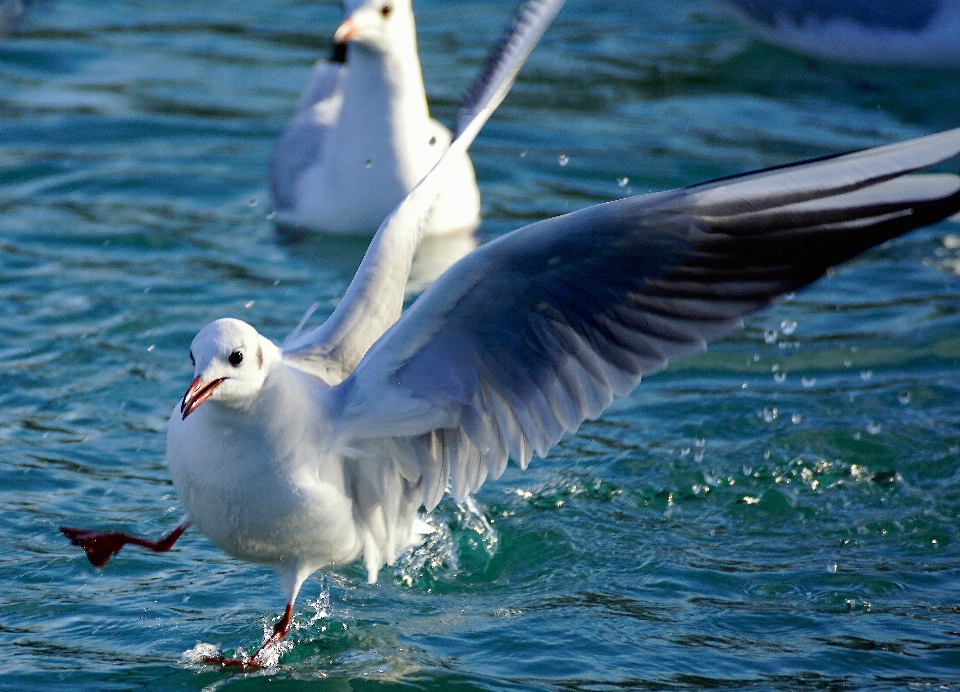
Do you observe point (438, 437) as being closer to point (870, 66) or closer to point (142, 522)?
point (142, 522)

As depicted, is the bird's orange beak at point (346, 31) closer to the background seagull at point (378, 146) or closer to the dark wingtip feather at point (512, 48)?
the background seagull at point (378, 146)

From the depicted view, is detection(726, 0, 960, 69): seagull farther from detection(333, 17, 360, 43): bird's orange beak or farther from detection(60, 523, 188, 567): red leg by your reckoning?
detection(60, 523, 188, 567): red leg

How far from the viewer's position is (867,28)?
10.3 meters

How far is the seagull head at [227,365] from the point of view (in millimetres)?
4051

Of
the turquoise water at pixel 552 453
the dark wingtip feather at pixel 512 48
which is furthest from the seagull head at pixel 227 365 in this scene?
the dark wingtip feather at pixel 512 48

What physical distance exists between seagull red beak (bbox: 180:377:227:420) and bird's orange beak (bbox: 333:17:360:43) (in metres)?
3.21

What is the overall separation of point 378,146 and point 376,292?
2513mm

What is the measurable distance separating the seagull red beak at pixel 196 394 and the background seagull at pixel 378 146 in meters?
3.36

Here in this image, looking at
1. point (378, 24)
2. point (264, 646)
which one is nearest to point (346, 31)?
point (378, 24)

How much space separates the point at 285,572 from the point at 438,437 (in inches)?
Answer: 24.9

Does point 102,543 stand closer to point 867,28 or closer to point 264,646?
point 264,646

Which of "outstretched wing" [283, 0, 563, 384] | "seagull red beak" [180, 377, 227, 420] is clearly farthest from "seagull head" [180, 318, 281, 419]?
"outstretched wing" [283, 0, 563, 384]

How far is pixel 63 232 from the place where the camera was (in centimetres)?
808

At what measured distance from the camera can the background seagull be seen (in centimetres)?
734
